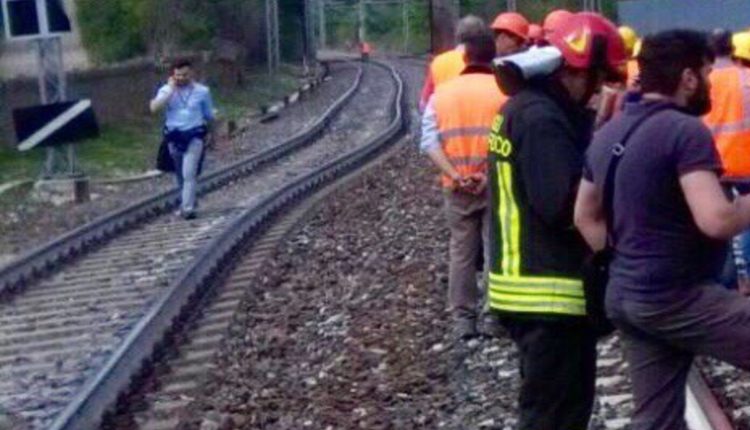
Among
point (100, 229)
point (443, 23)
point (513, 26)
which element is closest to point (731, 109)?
point (513, 26)

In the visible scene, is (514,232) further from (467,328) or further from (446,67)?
(446,67)

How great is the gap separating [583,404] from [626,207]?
0.86 meters

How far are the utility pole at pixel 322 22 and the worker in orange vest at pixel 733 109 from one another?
107205 mm

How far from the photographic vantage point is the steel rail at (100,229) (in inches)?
682

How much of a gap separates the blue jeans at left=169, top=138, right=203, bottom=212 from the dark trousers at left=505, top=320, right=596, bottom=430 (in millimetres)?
14098

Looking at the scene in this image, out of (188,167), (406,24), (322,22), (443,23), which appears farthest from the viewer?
(322,22)

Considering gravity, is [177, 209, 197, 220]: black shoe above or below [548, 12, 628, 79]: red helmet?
below

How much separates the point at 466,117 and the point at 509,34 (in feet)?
2.11

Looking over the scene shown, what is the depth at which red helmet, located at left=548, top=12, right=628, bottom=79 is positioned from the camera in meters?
6.77

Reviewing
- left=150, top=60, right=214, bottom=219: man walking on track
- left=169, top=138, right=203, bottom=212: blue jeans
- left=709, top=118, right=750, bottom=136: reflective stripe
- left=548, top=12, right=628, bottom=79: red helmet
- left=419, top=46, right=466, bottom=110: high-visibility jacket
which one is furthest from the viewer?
left=169, top=138, right=203, bottom=212: blue jeans

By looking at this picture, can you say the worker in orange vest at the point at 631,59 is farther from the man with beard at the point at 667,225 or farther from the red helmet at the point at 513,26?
the red helmet at the point at 513,26

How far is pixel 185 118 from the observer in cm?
2055

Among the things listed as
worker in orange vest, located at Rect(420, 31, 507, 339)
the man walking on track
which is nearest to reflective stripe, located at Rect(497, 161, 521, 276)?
worker in orange vest, located at Rect(420, 31, 507, 339)

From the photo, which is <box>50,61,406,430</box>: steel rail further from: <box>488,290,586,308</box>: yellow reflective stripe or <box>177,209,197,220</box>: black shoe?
<box>488,290,586,308</box>: yellow reflective stripe
